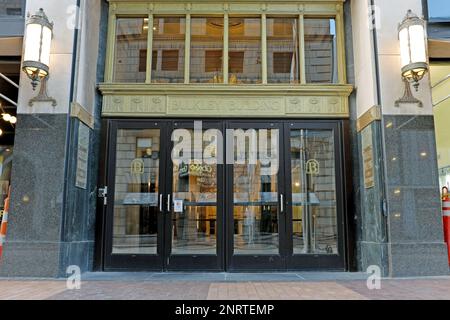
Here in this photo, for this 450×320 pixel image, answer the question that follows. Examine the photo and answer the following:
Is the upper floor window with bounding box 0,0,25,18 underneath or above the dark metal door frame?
above

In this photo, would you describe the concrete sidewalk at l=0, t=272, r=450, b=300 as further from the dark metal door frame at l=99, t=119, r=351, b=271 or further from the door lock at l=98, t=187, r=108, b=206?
the door lock at l=98, t=187, r=108, b=206

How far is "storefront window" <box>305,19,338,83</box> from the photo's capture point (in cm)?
618

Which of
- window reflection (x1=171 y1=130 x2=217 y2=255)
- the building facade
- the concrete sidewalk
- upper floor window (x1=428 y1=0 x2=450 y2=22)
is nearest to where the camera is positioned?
the concrete sidewalk

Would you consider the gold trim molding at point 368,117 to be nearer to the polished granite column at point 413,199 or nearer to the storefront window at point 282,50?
the polished granite column at point 413,199

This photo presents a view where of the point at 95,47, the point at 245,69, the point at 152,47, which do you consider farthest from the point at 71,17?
the point at 245,69

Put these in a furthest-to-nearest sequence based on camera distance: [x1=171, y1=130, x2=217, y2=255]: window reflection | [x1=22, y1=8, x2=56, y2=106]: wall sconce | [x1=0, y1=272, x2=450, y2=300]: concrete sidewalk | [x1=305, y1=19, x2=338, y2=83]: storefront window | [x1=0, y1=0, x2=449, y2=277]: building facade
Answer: [x1=305, y1=19, x2=338, y2=83]: storefront window → [x1=171, y1=130, x2=217, y2=255]: window reflection → [x1=0, y1=0, x2=449, y2=277]: building facade → [x1=22, y1=8, x2=56, y2=106]: wall sconce → [x1=0, y1=272, x2=450, y2=300]: concrete sidewalk

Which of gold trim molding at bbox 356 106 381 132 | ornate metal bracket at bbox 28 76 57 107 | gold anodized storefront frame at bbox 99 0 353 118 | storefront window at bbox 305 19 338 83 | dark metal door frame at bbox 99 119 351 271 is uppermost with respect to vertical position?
storefront window at bbox 305 19 338 83

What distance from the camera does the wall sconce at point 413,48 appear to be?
16.4 ft

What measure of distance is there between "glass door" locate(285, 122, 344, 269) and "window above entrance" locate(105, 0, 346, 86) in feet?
3.05

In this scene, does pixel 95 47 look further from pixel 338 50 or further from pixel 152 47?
pixel 338 50

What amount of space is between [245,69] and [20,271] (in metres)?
4.31

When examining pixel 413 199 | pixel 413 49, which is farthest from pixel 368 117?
pixel 413 199

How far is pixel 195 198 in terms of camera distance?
5.85 metres

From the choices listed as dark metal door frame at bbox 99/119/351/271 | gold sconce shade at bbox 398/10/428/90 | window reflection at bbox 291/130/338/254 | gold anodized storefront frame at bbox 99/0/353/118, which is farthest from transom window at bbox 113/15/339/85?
gold sconce shade at bbox 398/10/428/90
